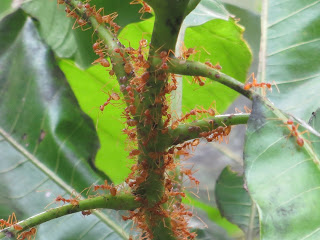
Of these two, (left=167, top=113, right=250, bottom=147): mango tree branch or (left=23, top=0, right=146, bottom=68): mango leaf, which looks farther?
(left=23, top=0, right=146, bottom=68): mango leaf

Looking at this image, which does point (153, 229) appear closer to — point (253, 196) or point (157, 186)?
point (157, 186)

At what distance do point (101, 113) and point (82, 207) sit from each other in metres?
0.56

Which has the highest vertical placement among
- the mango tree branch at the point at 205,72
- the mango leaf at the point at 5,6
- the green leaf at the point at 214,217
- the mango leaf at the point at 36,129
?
the mango leaf at the point at 5,6

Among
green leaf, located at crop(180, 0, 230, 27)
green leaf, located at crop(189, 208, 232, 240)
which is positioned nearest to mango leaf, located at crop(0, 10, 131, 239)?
green leaf, located at crop(189, 208, 232, 240)

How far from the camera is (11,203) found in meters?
1.04

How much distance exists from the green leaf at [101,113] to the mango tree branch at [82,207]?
50 cm

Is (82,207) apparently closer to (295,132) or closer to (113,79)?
(295,132)

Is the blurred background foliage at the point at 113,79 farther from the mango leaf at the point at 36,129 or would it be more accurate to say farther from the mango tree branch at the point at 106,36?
the mango tree branch at the point at 106,36

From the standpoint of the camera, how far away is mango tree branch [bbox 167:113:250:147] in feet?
1.84

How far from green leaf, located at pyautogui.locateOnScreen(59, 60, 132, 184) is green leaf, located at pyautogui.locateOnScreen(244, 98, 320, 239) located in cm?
65

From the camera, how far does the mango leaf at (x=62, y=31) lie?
3.26 ft

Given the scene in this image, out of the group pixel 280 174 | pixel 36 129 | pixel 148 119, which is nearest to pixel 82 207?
pixel 148 119

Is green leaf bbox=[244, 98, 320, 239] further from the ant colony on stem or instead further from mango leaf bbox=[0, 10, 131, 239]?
mango leaf bbox=[0, 10, 131, 239]

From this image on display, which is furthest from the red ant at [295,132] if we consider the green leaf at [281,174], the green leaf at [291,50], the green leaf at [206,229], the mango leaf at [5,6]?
the mango leaf at [5,6]
